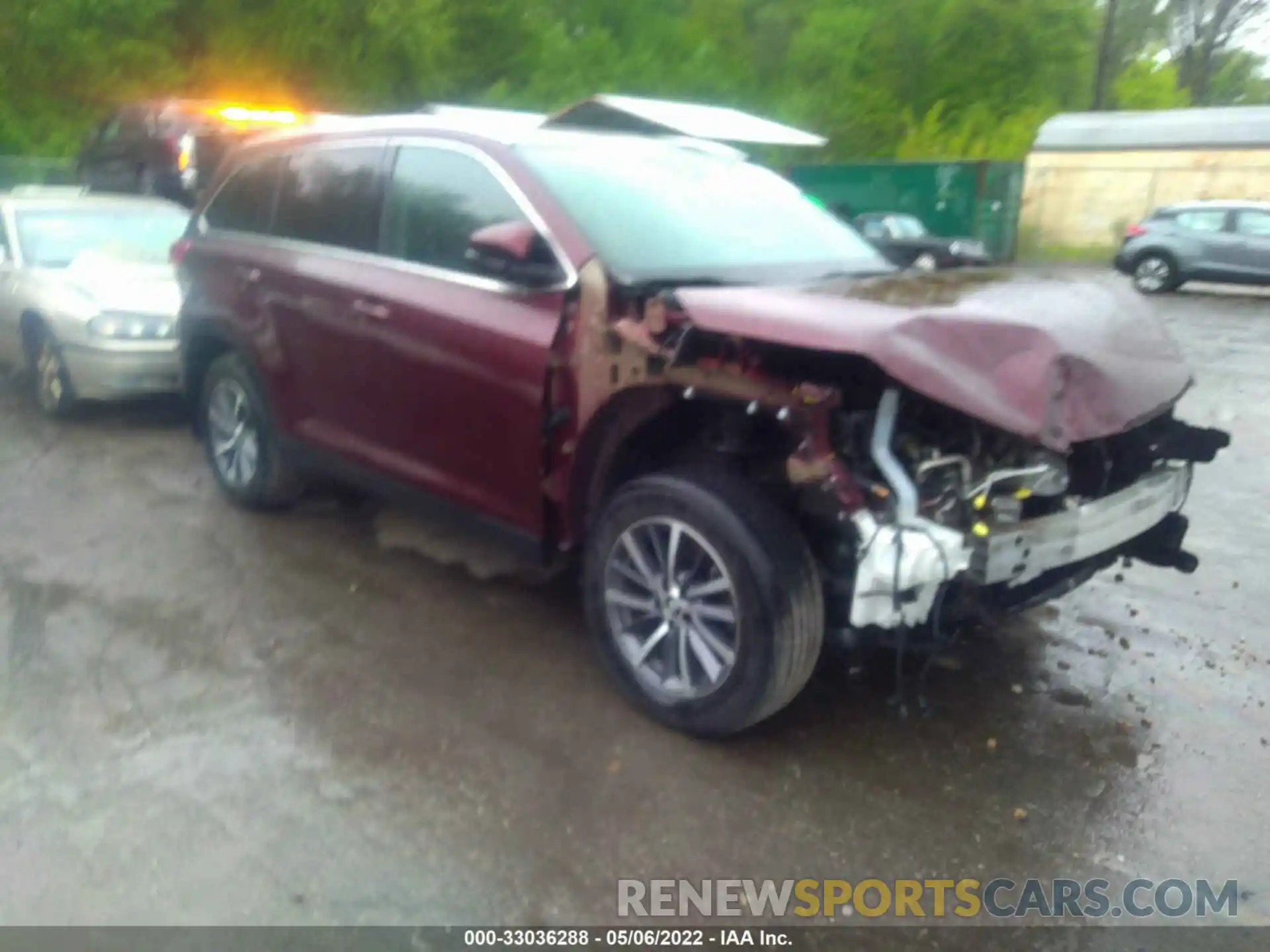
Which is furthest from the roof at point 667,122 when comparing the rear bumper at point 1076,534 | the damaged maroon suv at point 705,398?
the rear bumper at point 1076,534

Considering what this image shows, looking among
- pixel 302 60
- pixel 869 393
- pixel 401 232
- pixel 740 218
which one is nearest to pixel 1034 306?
pixel 869 393

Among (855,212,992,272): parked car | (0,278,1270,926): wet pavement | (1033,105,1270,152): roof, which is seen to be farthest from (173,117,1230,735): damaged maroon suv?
(1033,105,1270,152): roof

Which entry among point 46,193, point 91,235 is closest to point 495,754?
point 91,235

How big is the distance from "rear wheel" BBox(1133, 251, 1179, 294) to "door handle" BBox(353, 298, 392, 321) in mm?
18097

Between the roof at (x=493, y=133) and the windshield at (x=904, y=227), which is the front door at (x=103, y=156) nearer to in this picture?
the roof at (x=493, y=133)

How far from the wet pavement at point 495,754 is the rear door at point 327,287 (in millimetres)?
730

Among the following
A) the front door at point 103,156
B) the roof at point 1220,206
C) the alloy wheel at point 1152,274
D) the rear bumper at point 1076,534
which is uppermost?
the front door at point 103,156

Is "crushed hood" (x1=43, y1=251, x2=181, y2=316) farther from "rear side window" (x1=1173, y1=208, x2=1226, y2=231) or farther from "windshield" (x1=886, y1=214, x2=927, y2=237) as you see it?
"rear side window" (x1=1173, y1=208, x2=1226, y2=231)

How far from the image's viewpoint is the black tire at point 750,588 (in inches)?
130

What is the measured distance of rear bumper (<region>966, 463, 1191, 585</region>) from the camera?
315 centimetres

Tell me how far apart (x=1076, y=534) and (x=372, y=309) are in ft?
9.09

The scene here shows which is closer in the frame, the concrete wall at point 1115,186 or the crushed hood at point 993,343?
the crushed hood at point 993,343

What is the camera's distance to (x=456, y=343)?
13.5ft

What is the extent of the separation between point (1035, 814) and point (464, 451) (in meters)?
2.31
